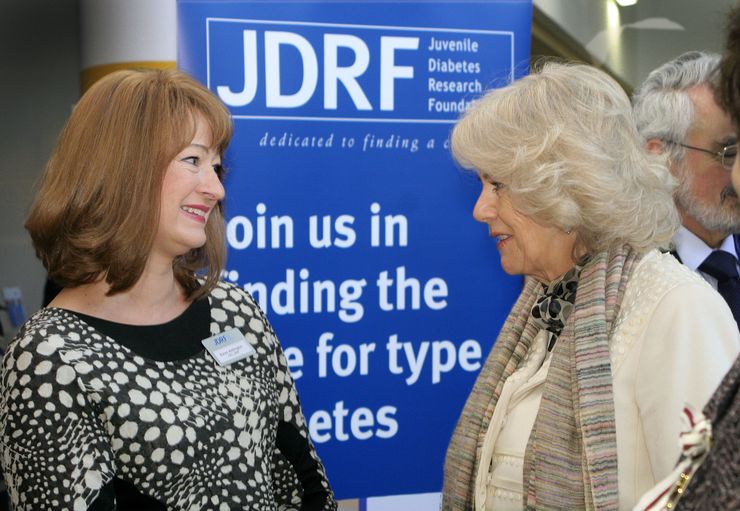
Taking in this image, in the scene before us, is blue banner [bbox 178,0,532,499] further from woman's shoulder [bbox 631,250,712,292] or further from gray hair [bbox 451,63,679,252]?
woman's shoulder [bbox 631,250,712,292]

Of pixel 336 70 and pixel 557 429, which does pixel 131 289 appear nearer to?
pixel 557 429

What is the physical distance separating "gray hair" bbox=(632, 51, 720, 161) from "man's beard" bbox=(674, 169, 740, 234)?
0.11m

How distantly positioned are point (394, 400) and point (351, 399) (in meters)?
0.15

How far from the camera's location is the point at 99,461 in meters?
1.82

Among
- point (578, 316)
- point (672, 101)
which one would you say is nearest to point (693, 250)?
point (672, 101)

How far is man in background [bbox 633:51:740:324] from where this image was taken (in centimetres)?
266

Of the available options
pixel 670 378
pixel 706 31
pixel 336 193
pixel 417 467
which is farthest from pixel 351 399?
pixel 706 31

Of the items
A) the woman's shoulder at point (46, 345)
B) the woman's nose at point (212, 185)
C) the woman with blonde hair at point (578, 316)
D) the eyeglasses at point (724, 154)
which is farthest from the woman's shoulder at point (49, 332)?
the eyeglasses at point (724, 154)

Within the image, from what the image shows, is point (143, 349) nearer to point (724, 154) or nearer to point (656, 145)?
point (656, 145)

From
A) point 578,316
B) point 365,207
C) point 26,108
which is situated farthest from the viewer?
point 26,108

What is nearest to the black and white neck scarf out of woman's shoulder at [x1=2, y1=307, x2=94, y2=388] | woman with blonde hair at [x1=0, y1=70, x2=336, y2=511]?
woman with blonde hair at [x1=0, y1=70, x2=336, y2=511]

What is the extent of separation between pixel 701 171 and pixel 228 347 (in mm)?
1487

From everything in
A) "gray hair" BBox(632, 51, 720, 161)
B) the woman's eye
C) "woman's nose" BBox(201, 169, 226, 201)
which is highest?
"gray hair" BBox(632, 51, 720, 161)

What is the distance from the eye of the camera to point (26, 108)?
14.4 ft
